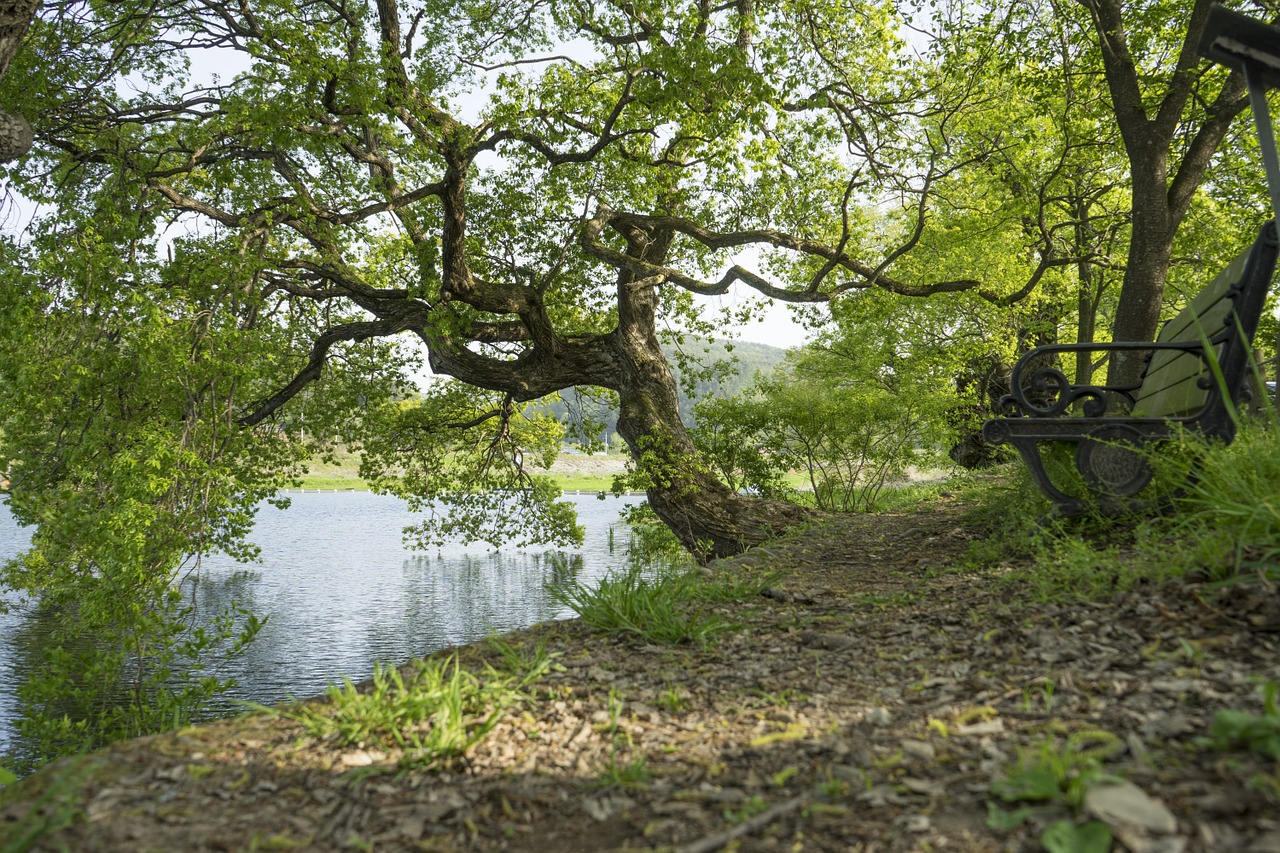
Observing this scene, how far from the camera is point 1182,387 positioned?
402cm

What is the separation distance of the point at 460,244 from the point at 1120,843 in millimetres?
7866

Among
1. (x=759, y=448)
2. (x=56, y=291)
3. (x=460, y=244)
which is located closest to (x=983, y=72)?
(x=759, y=448)

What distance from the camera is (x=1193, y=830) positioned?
1.46m

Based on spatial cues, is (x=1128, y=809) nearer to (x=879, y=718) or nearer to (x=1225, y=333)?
(x=879, y=718)

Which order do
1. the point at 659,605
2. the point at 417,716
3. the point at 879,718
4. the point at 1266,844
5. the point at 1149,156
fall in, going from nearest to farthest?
the point at 1266,844, the point at 879,718, the point at 417,716, the point at 659,605, the point at 1149,156

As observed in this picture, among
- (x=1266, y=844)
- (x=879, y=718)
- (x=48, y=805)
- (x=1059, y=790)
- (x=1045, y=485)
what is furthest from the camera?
(x=1045, y=485)

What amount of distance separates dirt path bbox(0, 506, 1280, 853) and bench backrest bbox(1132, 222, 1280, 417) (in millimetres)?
1426

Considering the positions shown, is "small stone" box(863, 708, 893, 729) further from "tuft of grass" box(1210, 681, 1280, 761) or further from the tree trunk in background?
the tree trunk in background

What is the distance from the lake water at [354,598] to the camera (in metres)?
9.62

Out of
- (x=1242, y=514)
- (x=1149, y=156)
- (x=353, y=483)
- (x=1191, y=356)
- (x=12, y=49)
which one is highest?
(x=12, y=49)

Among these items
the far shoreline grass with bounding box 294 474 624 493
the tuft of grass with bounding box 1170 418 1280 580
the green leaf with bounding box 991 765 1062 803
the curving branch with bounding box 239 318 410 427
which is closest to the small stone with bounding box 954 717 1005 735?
the green leaf with bounding box 991 765 1062 803

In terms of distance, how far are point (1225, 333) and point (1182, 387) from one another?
54 centimetres

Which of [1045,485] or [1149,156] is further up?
[1149,156]

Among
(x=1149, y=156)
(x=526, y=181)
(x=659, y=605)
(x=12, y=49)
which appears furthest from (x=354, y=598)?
(x=1149, y=156)
